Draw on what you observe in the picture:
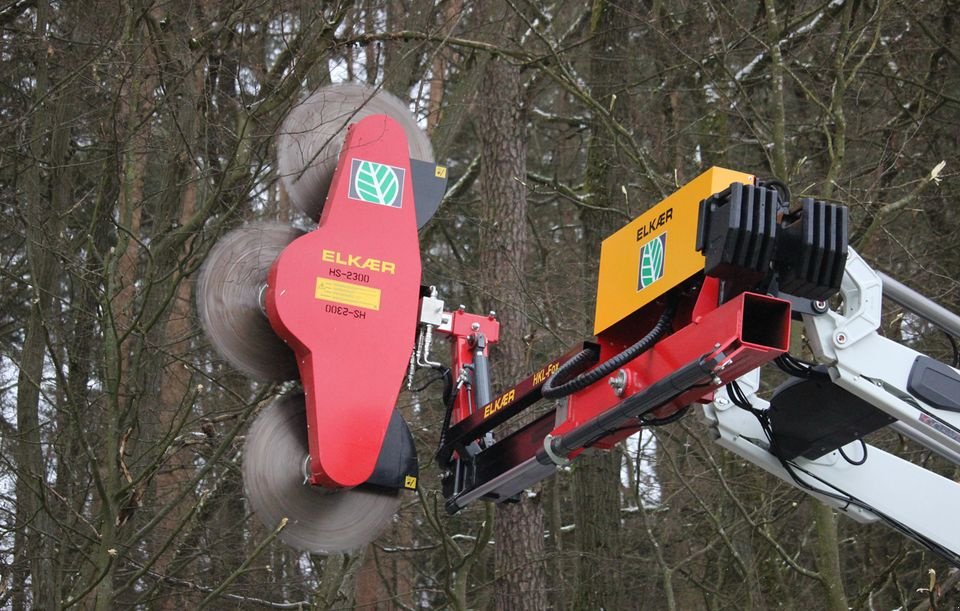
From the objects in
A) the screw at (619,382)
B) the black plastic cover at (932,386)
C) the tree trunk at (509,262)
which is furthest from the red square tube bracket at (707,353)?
the tree trunk at (509,262)

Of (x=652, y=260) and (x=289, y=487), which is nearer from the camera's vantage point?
(x=652, y=260)

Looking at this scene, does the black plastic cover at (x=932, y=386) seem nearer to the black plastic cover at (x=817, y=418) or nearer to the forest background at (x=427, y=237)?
the black plastic cover at (x=817, y=418)

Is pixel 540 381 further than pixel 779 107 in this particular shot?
No

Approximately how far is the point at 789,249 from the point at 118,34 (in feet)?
17.1

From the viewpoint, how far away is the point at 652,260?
5160 millimetres

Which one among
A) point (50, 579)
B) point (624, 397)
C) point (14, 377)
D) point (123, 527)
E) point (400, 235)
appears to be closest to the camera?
point (624, 397)

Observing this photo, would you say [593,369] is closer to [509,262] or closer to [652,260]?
[652,260]

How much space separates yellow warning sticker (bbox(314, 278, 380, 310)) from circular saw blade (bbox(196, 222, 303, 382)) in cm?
36

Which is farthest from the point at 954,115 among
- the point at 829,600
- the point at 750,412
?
the point at 750,412

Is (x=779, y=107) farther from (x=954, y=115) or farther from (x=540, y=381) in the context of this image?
(x=540, y=381)

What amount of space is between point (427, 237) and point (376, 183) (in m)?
6.18

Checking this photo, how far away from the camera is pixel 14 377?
11.4 metres

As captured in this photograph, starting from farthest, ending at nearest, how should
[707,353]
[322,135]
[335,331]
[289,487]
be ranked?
[322,135]
[289,487]
[335,331]
[707,353]

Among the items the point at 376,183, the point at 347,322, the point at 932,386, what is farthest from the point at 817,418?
the point at 376,183
